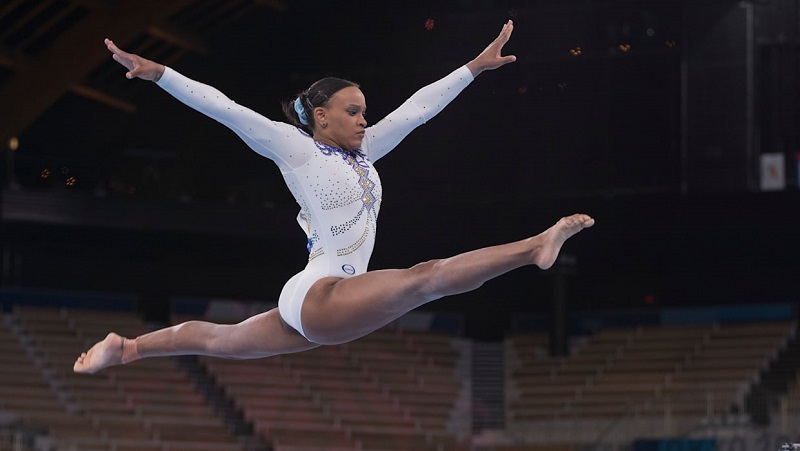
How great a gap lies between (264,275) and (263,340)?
16.2 metres

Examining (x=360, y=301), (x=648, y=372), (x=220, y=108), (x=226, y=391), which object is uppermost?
(x=648, y=372)

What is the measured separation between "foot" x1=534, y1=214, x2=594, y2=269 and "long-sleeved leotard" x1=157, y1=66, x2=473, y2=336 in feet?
4.20

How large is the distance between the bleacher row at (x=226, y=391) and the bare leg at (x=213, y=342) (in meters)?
9.60

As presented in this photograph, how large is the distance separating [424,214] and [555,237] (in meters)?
14.1

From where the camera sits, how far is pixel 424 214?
1861 centimetres

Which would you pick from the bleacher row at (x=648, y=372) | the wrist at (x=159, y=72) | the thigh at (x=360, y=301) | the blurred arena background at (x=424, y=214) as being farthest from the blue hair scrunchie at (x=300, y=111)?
the bleacher row at (x=648, y=372)

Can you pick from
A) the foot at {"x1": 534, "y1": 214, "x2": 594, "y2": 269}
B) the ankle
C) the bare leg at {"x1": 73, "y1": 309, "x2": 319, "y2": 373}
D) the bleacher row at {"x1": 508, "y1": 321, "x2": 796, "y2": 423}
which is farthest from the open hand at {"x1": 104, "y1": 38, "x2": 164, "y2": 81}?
the bleacher row at {"x1": 508, "y1": 321, "x2": 796, "y2": 423}

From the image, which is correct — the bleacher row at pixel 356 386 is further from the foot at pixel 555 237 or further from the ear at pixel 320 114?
the foot at pixel 555 237

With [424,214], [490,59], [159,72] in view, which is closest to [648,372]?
[424,214]

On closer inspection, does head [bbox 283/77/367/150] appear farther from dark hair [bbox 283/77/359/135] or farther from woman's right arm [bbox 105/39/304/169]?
woman's right arm [bbox 105/39/304/169]

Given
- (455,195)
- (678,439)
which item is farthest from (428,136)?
(678,439)

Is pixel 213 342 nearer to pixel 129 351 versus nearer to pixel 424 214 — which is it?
pixel 129 351

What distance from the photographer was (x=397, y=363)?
68.3 ft

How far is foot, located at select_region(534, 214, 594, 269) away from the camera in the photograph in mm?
4457
